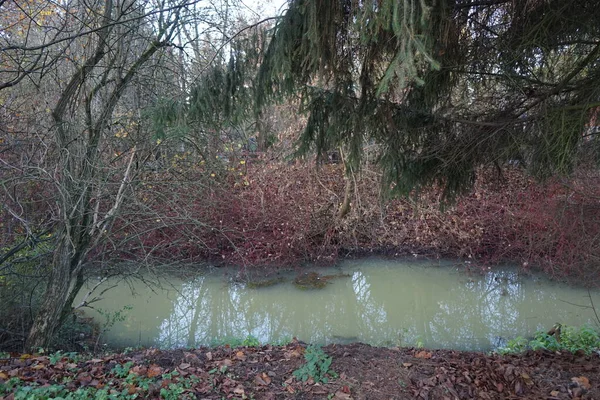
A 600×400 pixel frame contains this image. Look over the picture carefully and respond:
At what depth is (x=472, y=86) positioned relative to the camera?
4949 millimetres

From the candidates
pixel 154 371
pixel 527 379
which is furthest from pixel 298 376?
pixel 527 379

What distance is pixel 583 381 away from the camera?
369cm

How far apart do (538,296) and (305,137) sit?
26.6 ft

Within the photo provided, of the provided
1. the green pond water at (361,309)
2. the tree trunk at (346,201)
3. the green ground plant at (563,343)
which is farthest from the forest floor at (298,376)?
the tree trunk at (346,201)

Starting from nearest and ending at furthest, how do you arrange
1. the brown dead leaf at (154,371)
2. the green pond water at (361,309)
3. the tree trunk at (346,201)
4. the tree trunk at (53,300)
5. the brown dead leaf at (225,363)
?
the brown dead leaf at (154,371), the brown dead leaf at (225,363), the tree trunk at (53,300), the green pond water at (361,309), the tree trunk at (346,201)

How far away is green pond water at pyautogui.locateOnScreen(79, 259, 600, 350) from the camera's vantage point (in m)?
8.16

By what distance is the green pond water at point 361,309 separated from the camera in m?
8.16

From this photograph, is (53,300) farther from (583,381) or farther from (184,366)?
(583,381)

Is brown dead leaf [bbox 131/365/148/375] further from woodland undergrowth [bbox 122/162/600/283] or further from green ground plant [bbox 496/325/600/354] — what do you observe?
woodland undergrowth [bbox 122/162/600/283]

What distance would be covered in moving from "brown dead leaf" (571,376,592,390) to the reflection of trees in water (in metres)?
3.65

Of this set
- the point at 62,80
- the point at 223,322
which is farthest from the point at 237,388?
the point at 223,322

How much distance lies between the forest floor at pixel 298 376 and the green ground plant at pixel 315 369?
18 mm

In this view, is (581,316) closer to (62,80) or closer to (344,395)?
(344,395)

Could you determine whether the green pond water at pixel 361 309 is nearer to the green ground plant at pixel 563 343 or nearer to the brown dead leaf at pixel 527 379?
the green ground plant at pixel 563 343
